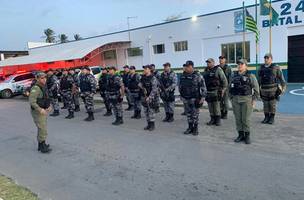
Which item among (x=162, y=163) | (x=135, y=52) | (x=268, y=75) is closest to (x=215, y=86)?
(x=268, y=75)

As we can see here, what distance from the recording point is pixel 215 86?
8.12 m

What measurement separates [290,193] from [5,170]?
505 cm

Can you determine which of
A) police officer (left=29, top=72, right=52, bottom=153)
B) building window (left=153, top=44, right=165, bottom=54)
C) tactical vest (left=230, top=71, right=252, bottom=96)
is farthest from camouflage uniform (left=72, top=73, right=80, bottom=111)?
building window (left=153, top=44, right=165, bottom=54)

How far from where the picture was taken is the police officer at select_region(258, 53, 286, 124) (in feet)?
25.6

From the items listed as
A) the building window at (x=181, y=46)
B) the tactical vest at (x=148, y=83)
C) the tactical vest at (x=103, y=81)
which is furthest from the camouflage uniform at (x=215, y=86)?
the building window at (x=181, y=46)

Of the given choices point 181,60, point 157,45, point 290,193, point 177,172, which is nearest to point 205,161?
point 177,172

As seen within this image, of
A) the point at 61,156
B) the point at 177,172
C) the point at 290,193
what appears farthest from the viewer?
the point at 61,156

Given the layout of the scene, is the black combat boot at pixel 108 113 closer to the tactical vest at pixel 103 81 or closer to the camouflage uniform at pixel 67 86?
the tactical vest at pixel 103 81

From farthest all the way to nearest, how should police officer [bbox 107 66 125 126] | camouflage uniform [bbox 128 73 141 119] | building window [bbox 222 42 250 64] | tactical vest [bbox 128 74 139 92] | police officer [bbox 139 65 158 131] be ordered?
building window [bbox 222 42 250 64] → tactical vest [bbox 128 74 139 92] → camouflage uniform [bbox 128 73 141 119] → police officer [bbox 107 66 125 126] → police officer [bbox 139 65 158 131]

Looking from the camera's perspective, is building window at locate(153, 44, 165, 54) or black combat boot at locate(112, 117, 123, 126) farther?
building window at locate(153, 44, 165, 54)

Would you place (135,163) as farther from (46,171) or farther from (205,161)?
(46,171)

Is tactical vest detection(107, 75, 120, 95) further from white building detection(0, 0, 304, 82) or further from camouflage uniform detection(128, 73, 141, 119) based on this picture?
white building detection(0, 0, 304, 82)

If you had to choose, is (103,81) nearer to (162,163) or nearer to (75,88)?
(75,88)

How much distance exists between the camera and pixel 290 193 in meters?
4.12
